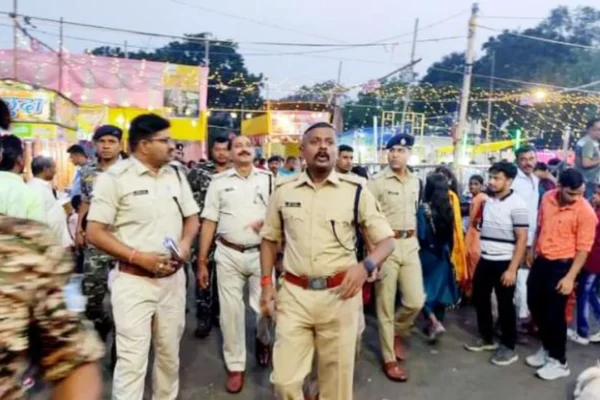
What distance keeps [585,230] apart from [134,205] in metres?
3.46

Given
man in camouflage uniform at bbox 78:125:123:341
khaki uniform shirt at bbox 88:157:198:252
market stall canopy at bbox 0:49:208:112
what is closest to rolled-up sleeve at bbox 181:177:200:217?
khaki uniform shirt at bbox 88:157:198:252

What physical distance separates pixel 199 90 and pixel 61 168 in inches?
330

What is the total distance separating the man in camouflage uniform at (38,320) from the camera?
121 cm

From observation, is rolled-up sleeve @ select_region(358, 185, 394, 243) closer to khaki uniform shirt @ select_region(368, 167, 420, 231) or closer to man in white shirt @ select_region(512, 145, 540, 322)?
khaki uniform shirt @ select_region(368, 167, 420, 231)

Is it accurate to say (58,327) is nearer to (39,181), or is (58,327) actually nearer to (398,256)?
(398,256)

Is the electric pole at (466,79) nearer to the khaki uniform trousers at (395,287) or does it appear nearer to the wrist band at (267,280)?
the khaki uniform trousers at (395,287)

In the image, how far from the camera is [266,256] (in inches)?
143

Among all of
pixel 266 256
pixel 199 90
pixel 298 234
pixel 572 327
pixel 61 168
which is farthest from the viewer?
pixel 199 90

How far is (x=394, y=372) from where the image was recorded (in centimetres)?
475

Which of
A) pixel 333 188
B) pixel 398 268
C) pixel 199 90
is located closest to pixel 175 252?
pixel 333 188

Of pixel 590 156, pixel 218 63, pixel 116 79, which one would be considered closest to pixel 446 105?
pixel 218 63

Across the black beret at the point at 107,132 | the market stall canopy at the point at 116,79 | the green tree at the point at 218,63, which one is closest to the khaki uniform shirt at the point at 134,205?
the black beret at the point at 107,132

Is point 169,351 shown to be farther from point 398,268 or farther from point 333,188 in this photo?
point 398,268

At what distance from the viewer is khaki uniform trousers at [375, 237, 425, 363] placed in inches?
192
